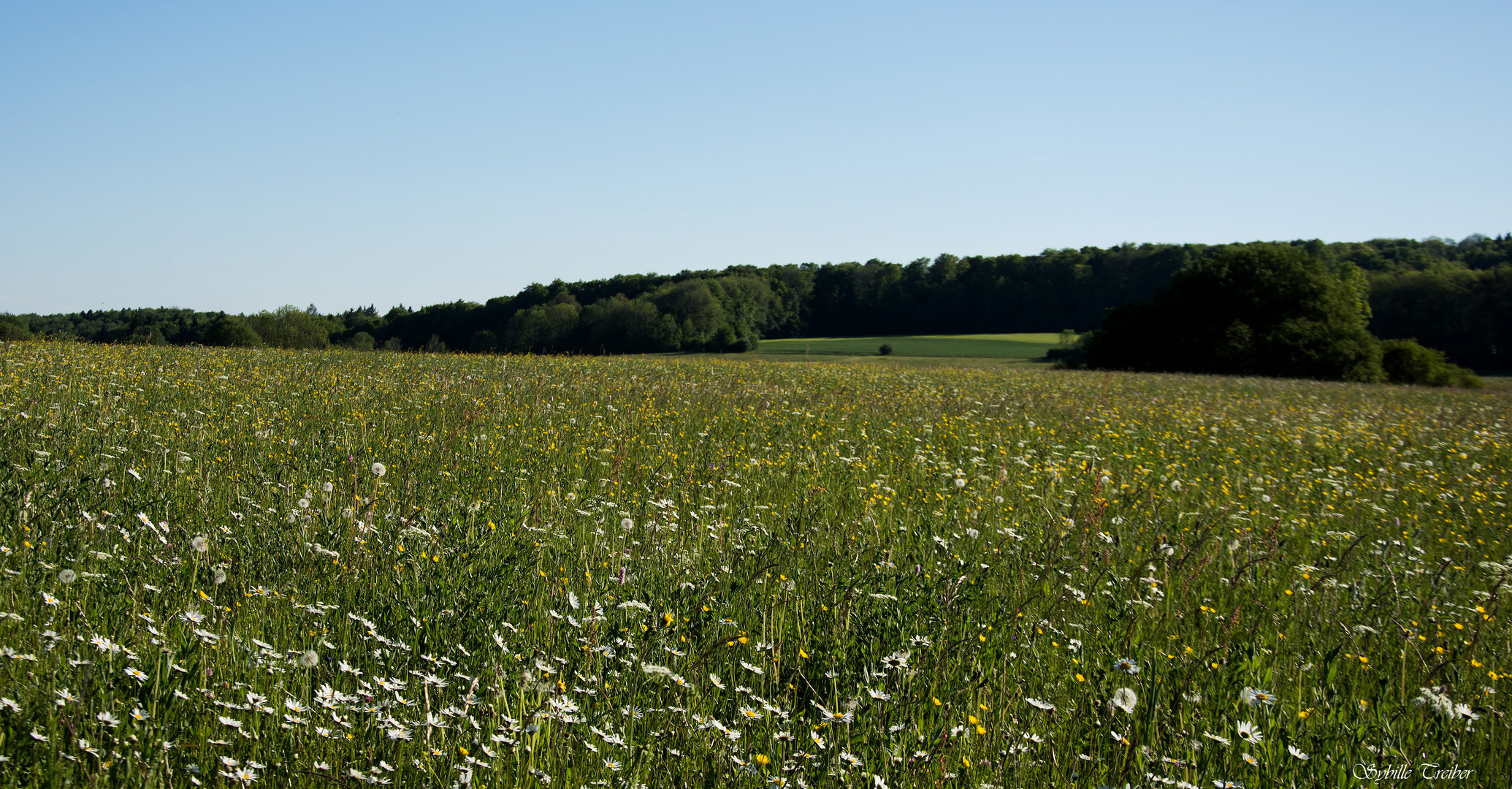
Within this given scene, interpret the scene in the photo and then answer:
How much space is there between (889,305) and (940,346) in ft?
88.1

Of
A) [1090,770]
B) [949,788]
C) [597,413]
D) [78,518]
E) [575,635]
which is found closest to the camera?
[949,788]

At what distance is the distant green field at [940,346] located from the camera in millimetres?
61188

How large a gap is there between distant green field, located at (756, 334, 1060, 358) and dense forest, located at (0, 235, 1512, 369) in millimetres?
4973

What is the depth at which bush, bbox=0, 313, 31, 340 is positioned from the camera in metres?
15.4

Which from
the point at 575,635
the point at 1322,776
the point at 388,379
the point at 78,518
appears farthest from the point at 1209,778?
the point at 388,379

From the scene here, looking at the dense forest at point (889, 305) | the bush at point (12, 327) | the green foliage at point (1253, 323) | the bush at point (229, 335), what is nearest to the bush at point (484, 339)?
the dense forest at point (889, 305)

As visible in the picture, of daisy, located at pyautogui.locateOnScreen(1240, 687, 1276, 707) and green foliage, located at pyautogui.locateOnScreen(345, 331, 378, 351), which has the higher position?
green foliage, located at pyautogui.locateOnScreen(345, 331, 378, 351)

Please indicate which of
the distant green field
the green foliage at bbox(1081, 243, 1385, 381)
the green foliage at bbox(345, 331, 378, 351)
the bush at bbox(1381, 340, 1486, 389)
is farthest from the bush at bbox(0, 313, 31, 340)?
the bush at bbox(1381, 340, 1486, 389)

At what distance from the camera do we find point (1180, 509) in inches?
222

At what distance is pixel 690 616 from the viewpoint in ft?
9.43

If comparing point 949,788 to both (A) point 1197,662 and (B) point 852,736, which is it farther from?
(A) point 1197,662

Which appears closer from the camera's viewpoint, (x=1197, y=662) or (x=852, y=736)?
(x=852, y=736)

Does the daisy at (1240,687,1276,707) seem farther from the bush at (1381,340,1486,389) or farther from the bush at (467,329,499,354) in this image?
the bush at (467,329,499,354)

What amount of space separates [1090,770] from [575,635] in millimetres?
1715
